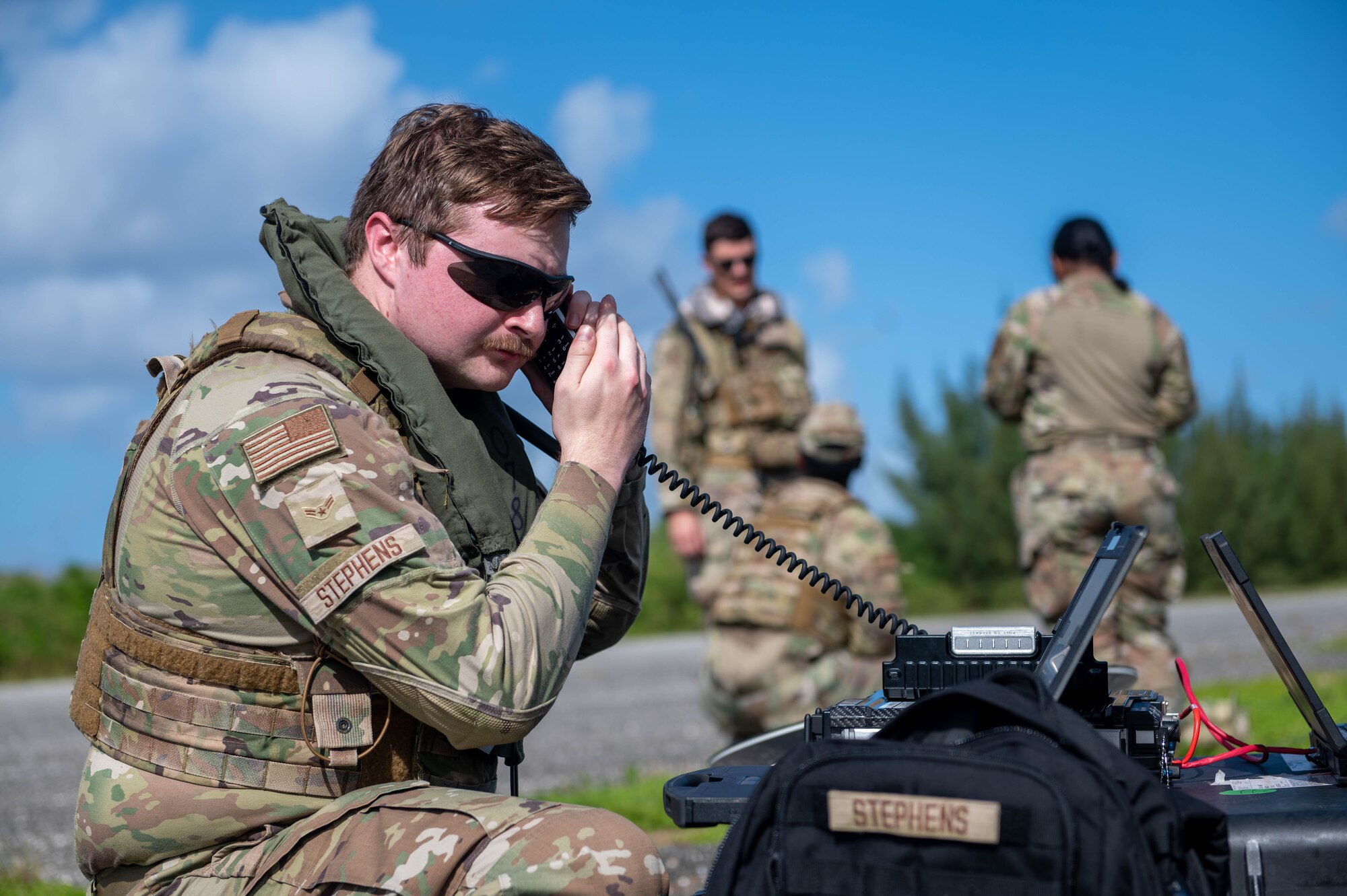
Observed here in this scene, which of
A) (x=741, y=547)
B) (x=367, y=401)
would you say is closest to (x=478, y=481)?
(x=367, y=401)

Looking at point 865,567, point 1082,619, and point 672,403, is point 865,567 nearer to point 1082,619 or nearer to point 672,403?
point 672,403

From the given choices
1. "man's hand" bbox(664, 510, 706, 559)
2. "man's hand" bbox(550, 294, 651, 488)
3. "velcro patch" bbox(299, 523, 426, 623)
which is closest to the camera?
"velcro patch" bbox(299, 523, 426, 623)

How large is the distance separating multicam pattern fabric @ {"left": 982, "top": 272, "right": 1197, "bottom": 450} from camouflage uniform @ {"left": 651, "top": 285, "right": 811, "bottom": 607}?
134cm

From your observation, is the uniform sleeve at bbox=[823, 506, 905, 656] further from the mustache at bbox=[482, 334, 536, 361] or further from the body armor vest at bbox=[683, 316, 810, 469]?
the mustache at bbox=[482, 334, 536, 361]

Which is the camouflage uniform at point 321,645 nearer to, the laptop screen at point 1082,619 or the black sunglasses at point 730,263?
the laptop screen at point 1082,619

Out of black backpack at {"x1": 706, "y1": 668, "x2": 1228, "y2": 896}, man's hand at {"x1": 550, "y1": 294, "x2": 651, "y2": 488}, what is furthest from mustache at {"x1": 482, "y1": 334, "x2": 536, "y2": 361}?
black backpack at {"x1": 706, "y1": 668, "x2": 1228, "y2": 896}

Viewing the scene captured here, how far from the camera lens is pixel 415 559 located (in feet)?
7.39

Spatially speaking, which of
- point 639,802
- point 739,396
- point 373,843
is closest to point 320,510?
point 373,843

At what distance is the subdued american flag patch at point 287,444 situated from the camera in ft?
7.41

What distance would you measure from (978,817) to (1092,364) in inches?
236

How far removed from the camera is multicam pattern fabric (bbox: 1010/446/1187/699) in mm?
7004

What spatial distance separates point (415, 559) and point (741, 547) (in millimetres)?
5199

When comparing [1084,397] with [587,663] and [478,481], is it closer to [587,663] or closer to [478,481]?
[478,481]

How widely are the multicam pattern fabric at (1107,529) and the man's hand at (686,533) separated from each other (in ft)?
6.27
